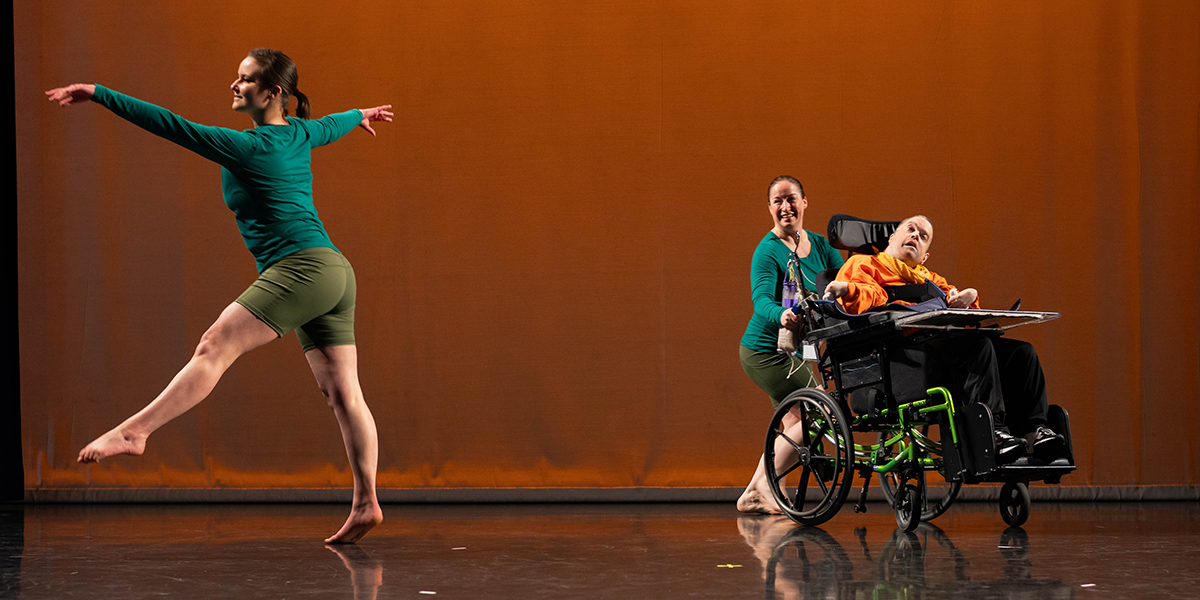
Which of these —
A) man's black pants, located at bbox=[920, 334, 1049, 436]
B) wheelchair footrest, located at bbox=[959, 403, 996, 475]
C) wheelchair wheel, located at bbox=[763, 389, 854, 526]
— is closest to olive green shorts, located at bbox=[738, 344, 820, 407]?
wheelchair wheel, located at bbox=[763, 389, 854, 526]

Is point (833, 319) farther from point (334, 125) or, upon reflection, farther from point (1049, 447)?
point (334, 125)

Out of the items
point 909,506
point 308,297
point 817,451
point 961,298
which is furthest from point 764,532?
point 308,297

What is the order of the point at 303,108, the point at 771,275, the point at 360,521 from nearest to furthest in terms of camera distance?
the point at 360,521 → the point at 303,108 → the point at 771,275

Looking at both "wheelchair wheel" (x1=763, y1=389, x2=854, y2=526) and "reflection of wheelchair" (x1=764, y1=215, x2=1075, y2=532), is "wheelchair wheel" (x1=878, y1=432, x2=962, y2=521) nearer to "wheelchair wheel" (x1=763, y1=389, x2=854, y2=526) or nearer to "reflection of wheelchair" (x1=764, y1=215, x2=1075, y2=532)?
"reflection of wheelchair" (x1=764, y1=215, x2=1075, y2=532)

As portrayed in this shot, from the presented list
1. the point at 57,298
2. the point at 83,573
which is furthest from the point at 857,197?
the point at 57,298

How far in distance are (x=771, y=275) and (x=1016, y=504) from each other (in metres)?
1.07

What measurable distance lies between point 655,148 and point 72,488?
2.94 metres

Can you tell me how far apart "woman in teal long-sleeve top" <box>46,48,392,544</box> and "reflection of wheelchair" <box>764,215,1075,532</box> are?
1.29 metres

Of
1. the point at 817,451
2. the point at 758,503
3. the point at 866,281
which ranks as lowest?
the point at 758,503

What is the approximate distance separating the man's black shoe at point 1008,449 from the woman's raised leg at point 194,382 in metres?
1.79

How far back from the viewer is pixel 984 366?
2666mm

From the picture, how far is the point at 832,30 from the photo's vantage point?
4441 millimetres

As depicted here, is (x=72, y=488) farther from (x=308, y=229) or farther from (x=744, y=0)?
(x=744, y=0)

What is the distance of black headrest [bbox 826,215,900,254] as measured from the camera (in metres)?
3.40
